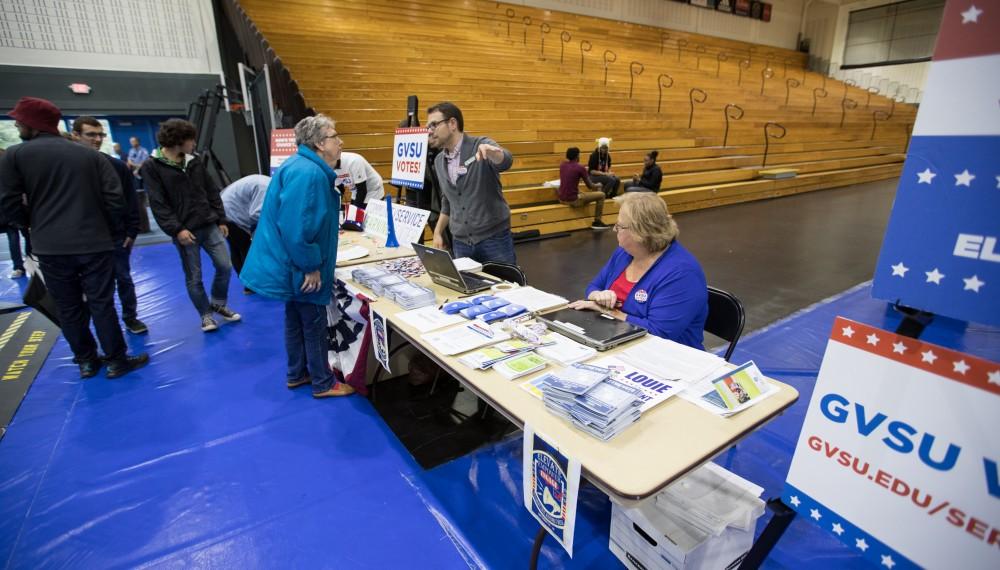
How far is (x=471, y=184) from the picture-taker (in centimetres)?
269

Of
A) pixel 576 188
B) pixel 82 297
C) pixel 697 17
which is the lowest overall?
pixel 82 297

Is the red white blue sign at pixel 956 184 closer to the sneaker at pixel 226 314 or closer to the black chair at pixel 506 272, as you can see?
the black chair at pixel 506 272

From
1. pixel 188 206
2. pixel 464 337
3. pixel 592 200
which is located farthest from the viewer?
pixel 592 200

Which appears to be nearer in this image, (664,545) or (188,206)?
(664,545)

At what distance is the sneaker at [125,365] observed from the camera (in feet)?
9.22

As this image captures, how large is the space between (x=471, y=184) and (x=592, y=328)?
4.43 ft

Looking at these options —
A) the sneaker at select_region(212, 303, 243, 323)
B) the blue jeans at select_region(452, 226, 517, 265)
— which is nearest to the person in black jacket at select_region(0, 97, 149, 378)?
the sneaker at select_region(212, 303, 243, 323)

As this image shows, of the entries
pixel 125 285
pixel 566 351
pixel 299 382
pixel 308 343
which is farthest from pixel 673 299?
pixel 125 285

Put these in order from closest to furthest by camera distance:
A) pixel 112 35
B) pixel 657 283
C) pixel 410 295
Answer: pixel 657 283 < pixel 410 295 < pixel 112 35

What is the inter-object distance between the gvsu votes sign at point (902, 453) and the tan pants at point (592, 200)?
20.0 feet

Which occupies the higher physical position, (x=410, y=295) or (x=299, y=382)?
(x=410, y=295)

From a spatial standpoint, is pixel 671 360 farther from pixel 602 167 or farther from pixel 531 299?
pixel 602 167

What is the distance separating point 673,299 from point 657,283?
10 centimetres

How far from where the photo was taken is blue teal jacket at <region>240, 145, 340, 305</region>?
81.0 inches
